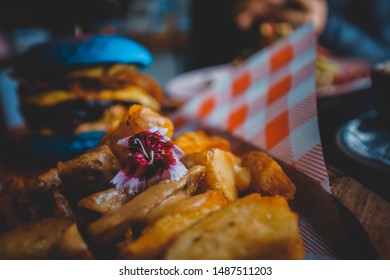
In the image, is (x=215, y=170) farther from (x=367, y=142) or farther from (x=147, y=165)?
(x=367, y=142)

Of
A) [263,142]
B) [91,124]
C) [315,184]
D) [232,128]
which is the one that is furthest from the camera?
[232,128]

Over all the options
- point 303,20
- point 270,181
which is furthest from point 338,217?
point 303,20

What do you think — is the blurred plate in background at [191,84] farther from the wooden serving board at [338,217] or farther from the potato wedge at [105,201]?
the potato wedge at [105,201]

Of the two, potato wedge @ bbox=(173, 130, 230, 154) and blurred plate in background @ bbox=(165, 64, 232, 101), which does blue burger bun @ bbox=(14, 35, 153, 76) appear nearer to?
potato wedge @ bbox=(173, 130, 230, 154)

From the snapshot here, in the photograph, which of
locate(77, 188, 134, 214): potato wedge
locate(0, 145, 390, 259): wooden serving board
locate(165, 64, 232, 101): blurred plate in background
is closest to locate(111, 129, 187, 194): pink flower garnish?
locate(77, 188, 134, 214): potato wedge

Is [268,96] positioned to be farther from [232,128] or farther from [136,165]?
[136,165]
